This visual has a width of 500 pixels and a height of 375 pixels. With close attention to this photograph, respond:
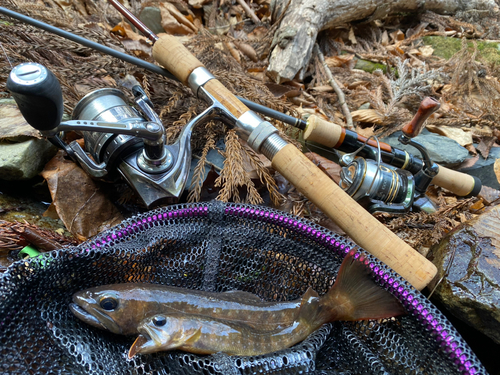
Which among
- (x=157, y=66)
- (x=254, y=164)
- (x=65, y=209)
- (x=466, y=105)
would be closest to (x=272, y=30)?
(x=157, y=66)

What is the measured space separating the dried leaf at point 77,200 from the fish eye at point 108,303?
710 millimetres

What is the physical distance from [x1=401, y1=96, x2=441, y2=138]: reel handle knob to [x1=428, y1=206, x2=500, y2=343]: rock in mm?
560

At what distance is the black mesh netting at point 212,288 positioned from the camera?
1.06 metres

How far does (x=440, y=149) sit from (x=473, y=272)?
1.52 metres

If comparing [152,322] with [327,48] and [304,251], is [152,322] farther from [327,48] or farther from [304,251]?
[327,48]

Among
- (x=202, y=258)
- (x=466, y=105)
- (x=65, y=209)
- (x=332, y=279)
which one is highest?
(x=466, y=105)

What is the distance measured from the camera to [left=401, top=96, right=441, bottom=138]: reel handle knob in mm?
1744

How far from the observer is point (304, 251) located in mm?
1447

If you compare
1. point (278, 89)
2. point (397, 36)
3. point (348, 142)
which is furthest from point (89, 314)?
point (397, 36)

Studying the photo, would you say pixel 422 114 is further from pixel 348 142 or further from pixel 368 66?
pixel 368 66

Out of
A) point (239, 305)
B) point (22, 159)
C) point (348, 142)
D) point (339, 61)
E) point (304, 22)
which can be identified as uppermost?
point (304, 22)

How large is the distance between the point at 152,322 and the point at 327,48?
11.8 feet

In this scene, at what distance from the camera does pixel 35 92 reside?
1066 millimetres

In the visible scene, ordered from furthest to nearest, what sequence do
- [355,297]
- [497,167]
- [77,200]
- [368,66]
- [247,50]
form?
[368,66]
[247,50]
[497,167]
[77,200]
[355,297]
